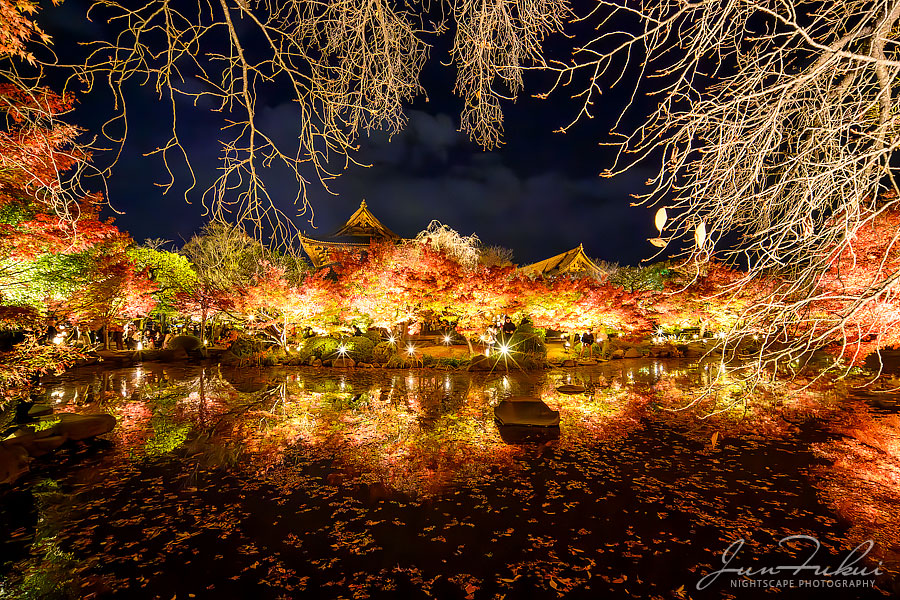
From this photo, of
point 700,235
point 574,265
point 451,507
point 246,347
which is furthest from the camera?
point 574,265

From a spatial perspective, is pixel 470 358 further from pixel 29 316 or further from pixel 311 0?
pixel 311 0

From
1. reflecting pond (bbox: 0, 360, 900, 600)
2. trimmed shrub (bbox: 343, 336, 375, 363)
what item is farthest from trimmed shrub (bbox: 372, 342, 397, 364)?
reflecting pond (bbox: 0, 360, 900, 600)

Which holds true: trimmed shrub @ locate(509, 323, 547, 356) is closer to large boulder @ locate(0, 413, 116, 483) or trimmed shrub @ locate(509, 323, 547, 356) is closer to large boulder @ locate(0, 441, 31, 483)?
large boulder @ locate(0, 413, 116, 483)

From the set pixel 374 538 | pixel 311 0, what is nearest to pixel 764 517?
pixel 374 538

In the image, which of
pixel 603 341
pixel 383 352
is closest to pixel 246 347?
pixel 383 352

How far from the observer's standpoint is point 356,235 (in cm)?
3075

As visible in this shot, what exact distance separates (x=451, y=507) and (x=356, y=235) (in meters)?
28.1

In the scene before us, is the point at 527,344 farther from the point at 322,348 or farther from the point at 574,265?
the point at 574,265

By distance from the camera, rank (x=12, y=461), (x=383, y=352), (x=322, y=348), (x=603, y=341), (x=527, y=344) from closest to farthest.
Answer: (x=12, y=461)
(x=383, y=352)
(x=322, y=348)
(x=527, y=344)
(x=603, y=341)

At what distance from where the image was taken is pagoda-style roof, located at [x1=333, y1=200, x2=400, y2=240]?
31.1 m

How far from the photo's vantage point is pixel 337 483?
5.64 m

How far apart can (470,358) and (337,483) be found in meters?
13.7

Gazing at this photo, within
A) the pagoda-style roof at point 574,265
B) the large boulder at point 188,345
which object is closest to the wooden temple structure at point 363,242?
the pagoda-style roof at point 574,265

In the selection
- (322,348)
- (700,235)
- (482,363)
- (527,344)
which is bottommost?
(482,363)
